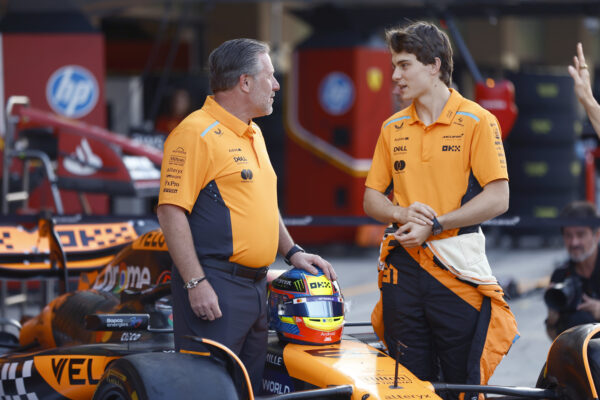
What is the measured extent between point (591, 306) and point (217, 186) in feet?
9.25

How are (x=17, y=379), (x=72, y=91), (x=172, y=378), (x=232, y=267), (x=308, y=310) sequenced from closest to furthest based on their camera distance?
(x=172, y=378) → (x=232, y=267) → (x=308, y=310) → (x=17, y=379) → (x=72, y=91)

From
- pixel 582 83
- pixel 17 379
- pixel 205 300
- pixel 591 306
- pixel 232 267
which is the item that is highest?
pixel 582 83

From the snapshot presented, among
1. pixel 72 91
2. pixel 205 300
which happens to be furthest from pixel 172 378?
pixel 72 91

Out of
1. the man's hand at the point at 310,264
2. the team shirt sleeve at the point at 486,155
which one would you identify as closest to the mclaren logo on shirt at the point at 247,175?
the man's hand at the point at 310,264

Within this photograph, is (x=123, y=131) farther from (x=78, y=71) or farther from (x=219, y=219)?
(x=219, y=219)

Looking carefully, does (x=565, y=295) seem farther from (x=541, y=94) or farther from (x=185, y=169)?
(x=541, y=94)

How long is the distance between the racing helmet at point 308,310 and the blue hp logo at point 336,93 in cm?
982

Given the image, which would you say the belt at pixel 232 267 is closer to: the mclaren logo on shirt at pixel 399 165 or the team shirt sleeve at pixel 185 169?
the team shirt sleeve at pixel 185 169

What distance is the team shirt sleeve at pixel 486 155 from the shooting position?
13.3 ft

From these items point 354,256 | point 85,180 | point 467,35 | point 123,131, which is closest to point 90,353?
point 85,180

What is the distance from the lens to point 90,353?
4.58m

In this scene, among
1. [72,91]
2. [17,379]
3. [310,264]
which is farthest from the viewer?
[72,91]

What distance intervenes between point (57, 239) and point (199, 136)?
103 inches

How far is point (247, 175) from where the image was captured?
3.88 meters
